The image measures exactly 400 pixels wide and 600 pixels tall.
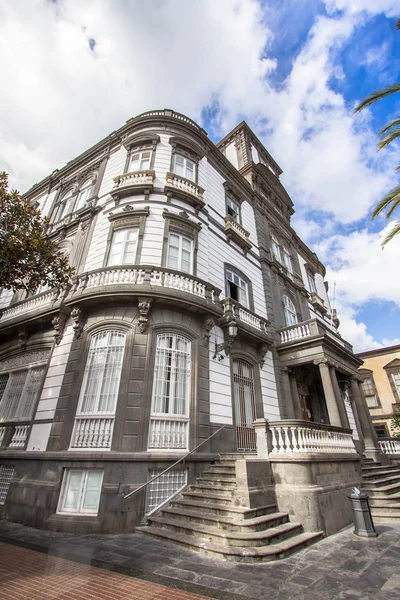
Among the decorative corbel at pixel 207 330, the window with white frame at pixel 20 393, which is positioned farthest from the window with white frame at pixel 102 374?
the decorative corbel at pixel 207 330

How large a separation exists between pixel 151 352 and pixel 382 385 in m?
28.2

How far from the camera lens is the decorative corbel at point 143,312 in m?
9.34

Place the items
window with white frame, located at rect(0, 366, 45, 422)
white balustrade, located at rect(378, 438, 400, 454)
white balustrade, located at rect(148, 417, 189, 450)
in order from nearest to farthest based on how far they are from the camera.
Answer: white balustrade, located at rect(148, 417, 189, 450) → window with white frame, located at rect(0, 366, 45, 422) → white balustrade, located at rect(378, 438, 400, 454)

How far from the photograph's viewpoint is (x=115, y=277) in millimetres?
9992

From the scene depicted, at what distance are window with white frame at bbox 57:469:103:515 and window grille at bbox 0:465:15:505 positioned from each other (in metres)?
2.66

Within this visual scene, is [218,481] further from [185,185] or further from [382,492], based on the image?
[185,185]

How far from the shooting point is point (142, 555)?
525cm

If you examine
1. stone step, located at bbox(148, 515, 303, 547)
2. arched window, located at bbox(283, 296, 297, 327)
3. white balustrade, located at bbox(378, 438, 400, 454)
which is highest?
arched window, located at bbox(283, 296, 297, 327)

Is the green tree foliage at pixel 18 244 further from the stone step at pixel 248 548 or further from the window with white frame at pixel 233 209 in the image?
the window with white frame at pixel 233 209

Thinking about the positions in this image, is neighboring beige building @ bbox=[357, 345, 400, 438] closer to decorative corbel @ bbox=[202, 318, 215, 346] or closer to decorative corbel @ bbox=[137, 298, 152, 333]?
decorative corbel @ bbox=[202, 318, 215, 346]

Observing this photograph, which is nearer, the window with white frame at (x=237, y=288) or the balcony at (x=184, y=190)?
the balcony at (x=184, y=190)

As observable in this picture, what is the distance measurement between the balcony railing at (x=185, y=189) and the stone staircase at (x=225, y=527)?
10601 millimetres

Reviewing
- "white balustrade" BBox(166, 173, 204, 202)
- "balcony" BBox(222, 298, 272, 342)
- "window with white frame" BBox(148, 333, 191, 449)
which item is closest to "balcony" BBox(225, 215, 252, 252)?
"white balustrade" BBox(166, 173, 204, 202)

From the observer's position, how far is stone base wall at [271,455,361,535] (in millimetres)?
6484
